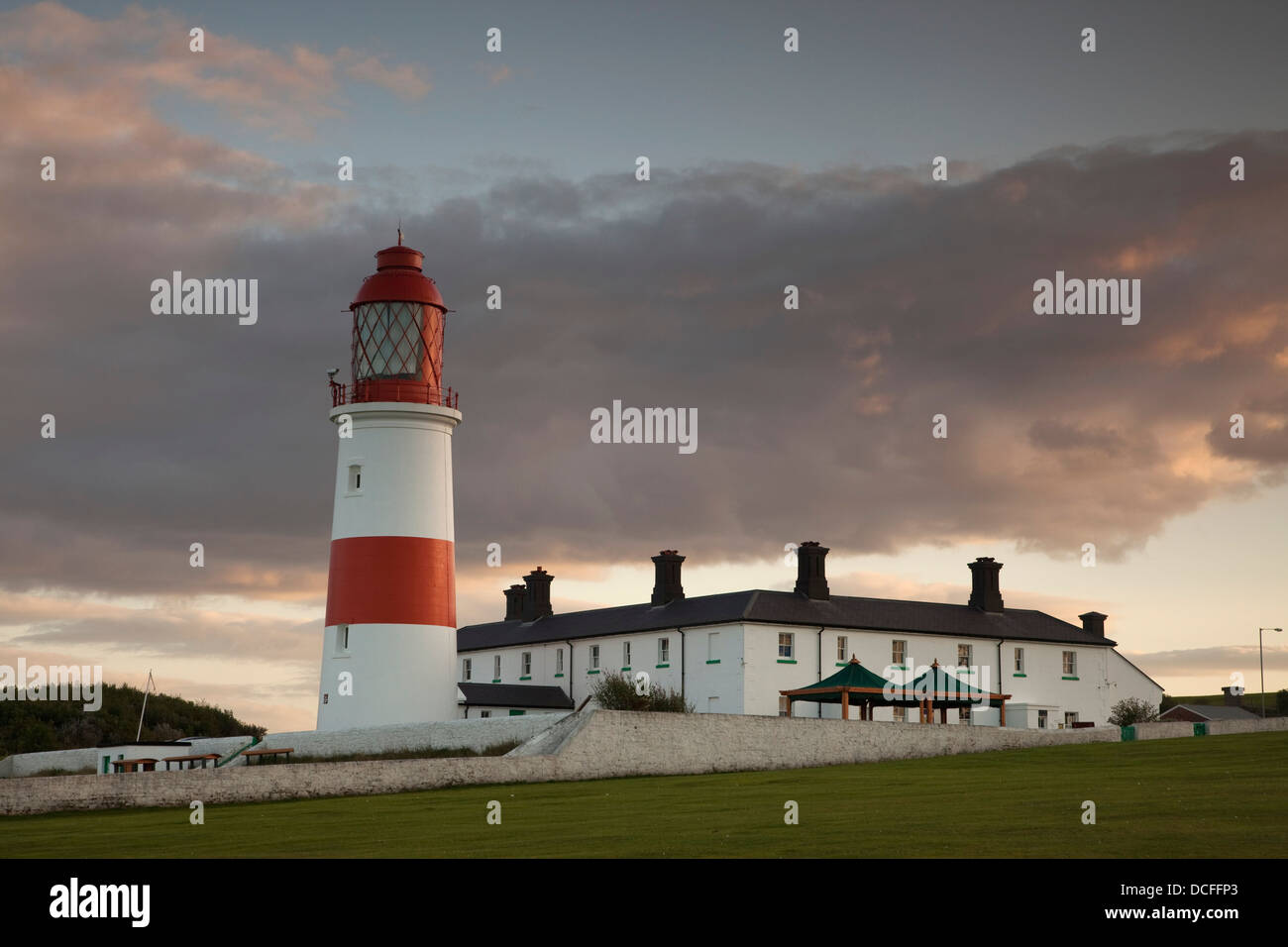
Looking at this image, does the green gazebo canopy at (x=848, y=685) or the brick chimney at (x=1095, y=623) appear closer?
the green gazebo canopy at (x=848, y=685)

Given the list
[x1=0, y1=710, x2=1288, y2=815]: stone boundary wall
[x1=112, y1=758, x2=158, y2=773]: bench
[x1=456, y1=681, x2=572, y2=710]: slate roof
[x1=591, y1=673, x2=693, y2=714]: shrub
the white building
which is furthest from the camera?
[x1=456, y1=681, x2=572, y2=710]: slate roof

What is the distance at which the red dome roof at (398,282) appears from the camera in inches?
1578

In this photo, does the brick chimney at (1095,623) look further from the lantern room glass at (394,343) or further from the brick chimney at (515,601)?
the lantern room glass at (394,343)

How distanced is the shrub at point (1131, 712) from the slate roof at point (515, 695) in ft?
72.7

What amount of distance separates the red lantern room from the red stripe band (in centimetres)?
400

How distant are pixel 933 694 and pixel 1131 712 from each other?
53.7 feet

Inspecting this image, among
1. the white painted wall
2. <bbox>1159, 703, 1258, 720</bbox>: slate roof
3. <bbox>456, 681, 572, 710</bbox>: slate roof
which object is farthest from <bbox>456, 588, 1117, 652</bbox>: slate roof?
<bbox>1159, 703, 1258, 720</bbox>: slate roof

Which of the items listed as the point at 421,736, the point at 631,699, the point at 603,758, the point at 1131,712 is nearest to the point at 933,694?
the point at 631,699

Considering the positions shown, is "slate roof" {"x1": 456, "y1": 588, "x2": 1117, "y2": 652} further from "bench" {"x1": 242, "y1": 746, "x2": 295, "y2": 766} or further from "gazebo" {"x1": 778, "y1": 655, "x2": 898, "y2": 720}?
"bench" {"x1": 242, "y1": 746, "x2": 295, "y2": 766}

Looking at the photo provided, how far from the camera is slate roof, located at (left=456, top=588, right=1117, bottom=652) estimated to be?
5231 cm

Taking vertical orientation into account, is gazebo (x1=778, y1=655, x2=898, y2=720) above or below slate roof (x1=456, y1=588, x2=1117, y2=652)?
below

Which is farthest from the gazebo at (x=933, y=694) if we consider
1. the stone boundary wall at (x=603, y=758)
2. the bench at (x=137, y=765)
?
the bench at (x=137, y=765)

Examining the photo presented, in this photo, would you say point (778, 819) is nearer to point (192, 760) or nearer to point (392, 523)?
point (392, 523)

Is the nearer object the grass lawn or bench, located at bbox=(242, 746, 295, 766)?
the grass lawn
